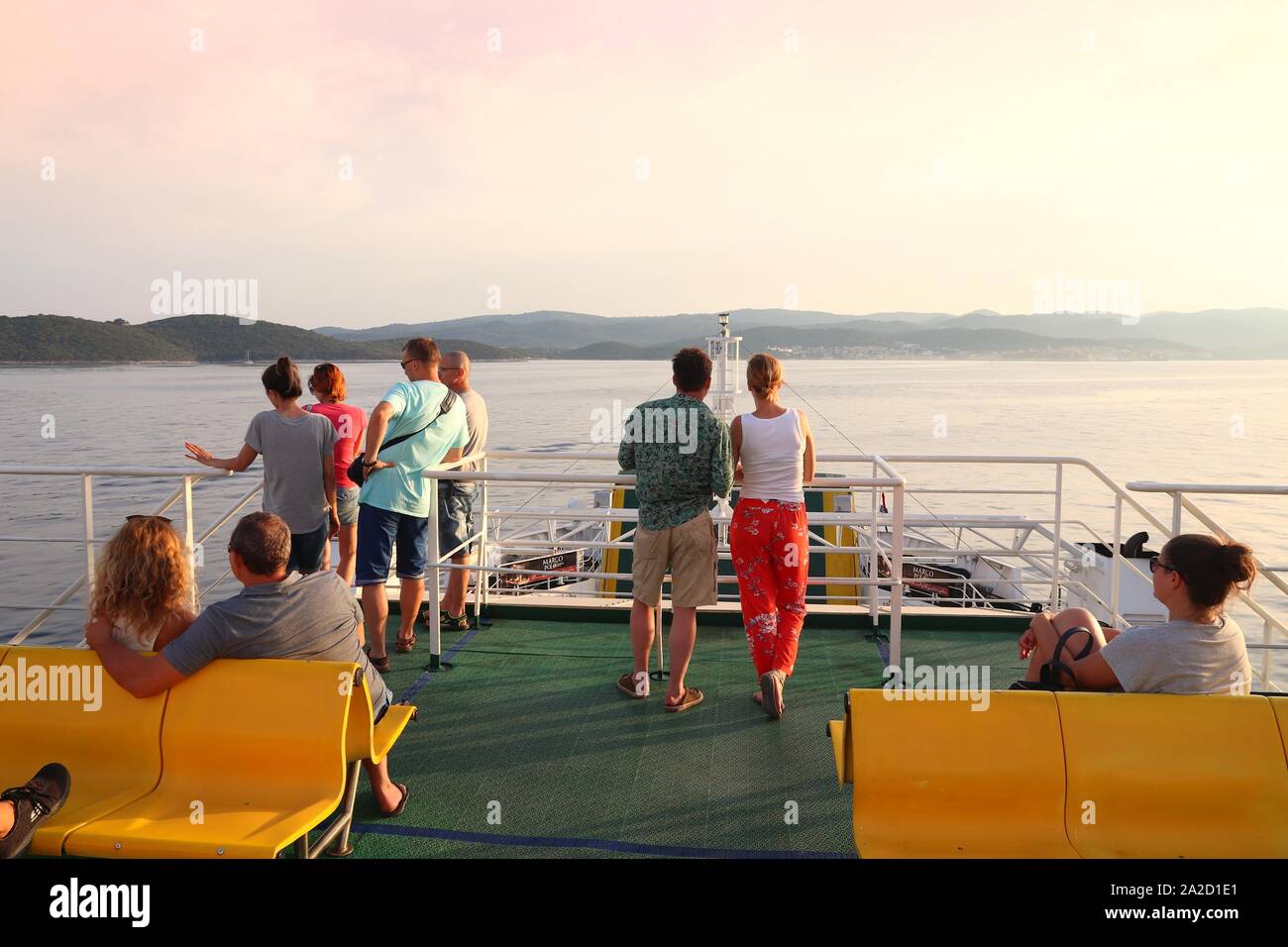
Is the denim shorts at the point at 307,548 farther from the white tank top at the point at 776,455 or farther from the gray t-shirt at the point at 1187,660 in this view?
the gray t-shirt at the point at 1187,660

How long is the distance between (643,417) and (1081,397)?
93.7m

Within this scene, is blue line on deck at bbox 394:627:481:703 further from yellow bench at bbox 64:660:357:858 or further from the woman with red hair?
yellow bench at bbox 64:660:357:858

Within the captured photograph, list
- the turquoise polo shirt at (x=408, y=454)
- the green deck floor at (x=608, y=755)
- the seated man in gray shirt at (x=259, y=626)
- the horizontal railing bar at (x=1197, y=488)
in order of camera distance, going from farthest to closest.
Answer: the turquoise polo shirt at (x=408, y=454), the horizontal railing bar at (x=1197, y=488), the green deck floor at (x=608, y=755), the seated man in gray shirt at (x=259, y=626)

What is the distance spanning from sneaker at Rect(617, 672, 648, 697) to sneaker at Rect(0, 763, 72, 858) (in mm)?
2596

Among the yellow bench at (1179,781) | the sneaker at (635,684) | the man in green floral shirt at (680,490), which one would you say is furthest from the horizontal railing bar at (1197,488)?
the sneaker at (635,684)

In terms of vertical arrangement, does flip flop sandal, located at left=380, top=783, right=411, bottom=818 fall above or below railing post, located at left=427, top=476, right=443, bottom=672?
below

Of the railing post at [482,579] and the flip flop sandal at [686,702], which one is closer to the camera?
the flip flop sandal at [686,702]

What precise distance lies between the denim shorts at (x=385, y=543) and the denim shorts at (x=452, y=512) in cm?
32

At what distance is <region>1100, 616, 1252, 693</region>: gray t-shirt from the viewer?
111 inches

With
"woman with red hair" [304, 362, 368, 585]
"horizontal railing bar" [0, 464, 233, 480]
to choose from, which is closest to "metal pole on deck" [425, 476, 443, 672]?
"woman with red hair" [304, 362, 368, 585]

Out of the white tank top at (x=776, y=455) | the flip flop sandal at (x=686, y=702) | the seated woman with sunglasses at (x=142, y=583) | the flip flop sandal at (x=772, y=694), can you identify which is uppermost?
the white tank top at (x=776, y=455)

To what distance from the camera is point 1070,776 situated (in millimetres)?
2654

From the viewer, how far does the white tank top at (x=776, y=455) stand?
4422mm
